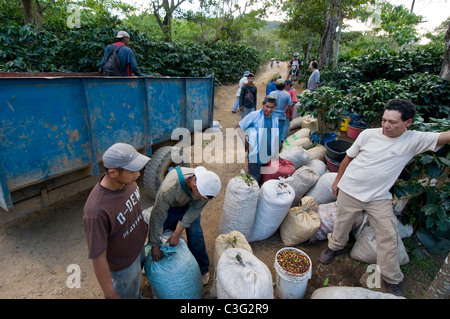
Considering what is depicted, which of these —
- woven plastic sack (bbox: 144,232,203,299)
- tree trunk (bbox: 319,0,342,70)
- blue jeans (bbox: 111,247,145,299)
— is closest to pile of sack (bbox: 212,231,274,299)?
woven plastic sack (bbox: 144,232,203,299)

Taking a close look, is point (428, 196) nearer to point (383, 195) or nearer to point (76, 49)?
point (383, 195)

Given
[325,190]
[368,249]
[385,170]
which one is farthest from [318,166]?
[385,170]

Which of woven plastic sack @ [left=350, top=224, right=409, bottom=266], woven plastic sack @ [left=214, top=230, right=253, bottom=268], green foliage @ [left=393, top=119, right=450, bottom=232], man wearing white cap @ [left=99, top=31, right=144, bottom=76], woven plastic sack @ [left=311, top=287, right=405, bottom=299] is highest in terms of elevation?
man wearing white cap @ [left=99, top=31, right=144, bottom=76]

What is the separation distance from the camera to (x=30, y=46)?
561cm

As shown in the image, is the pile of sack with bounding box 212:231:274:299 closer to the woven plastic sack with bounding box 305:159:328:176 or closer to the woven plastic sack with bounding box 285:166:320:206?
the woven plastic sack with bounding box 285:166:320:206

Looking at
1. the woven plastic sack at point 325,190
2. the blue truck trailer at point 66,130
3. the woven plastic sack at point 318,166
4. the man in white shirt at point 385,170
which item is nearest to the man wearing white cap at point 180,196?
the blue truck trailer at point 66,130

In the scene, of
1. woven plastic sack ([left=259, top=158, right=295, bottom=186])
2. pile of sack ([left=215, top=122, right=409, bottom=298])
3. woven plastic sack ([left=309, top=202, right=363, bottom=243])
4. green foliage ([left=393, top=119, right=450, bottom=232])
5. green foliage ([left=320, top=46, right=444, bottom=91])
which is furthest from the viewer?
green foliage ([left=320, top=46, right=444, bottom=91])

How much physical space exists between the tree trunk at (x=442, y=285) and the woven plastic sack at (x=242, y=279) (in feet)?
3.76

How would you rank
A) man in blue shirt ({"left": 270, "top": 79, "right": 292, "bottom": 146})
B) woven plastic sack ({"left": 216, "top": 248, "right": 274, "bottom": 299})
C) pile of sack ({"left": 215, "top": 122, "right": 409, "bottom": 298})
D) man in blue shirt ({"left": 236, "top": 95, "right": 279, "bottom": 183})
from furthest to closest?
1. man in blue shirt ({"left": 270, "top": 79, "right": 292, "bottom": 146})
2. man in blue shirt ({"left": 236, "top": 95, "right": 279, "bottom": 183})
3. pile of sack ({"left": 215, "top": 122, "right": 409, "bottom": 298})
4. woven plastic sack ({"left": 216, "top": 248, "right": 274, "bottom": 299})

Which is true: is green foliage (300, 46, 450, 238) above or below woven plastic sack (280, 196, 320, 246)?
above

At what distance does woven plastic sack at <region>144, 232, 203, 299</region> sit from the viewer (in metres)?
1.82

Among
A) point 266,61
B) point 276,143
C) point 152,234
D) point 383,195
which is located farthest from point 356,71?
point 266,61

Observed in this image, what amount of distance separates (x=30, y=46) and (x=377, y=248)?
7.80 metres

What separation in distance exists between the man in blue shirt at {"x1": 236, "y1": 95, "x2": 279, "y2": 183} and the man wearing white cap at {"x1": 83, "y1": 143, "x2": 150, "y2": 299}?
1.91 meters
